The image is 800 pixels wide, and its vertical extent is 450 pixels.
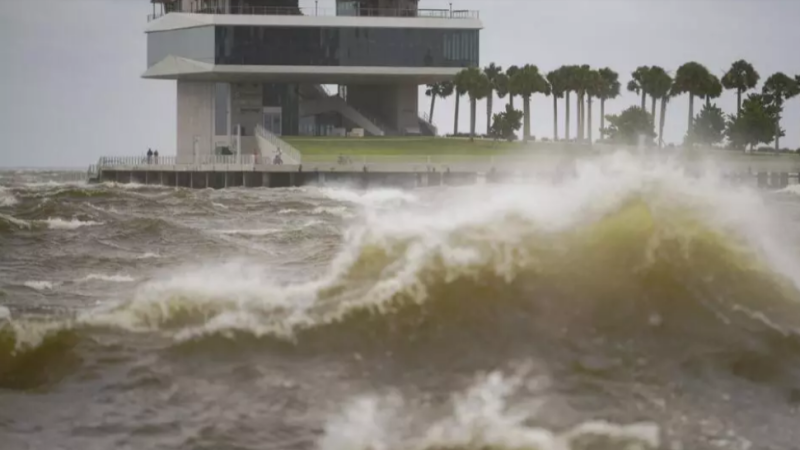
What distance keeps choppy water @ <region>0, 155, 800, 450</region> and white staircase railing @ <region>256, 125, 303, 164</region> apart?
58910 millimetres

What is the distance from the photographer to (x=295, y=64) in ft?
317

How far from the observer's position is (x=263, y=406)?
→ 9734 mm

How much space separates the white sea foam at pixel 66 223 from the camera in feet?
98.1

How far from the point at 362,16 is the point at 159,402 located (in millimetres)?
90846

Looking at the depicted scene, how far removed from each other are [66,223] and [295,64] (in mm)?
66586

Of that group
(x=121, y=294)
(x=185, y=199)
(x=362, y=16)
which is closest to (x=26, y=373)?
(x=121, y=294)

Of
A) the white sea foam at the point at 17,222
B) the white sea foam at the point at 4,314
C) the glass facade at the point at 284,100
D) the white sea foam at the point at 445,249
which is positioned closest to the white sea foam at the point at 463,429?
the white sea foam at the point at 445,249

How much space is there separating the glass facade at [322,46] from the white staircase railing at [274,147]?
5.46 meters

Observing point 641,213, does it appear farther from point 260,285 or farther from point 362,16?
point 362,16

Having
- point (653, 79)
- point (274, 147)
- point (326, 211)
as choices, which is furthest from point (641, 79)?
point (326, 211)

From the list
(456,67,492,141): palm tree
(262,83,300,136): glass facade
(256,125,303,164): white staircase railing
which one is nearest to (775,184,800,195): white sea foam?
(256,125,303,164): white staircase railing

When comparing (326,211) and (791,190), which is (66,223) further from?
(791,190)

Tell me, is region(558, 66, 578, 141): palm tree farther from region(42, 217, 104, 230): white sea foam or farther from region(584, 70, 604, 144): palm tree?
region(42, 217, 104, 230): white sea foam

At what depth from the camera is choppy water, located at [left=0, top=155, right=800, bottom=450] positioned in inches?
366
